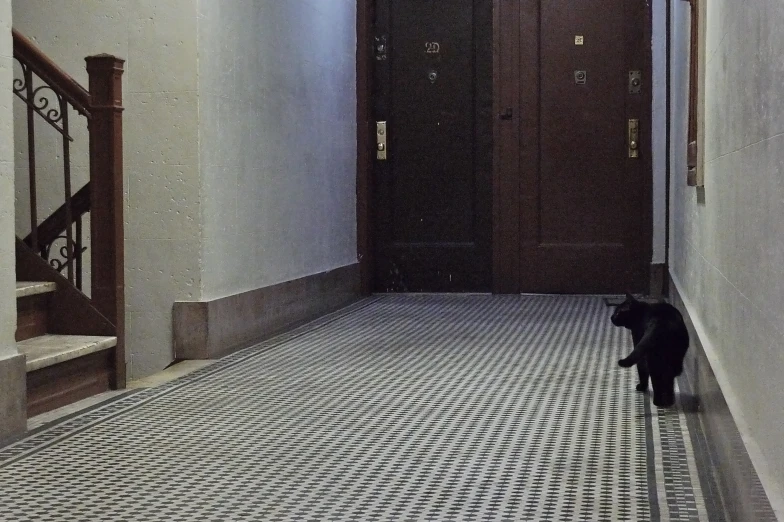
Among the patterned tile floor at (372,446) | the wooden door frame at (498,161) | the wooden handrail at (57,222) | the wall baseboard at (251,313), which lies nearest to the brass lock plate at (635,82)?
the wooden door frame at (498,161)

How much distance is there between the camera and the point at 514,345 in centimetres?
507

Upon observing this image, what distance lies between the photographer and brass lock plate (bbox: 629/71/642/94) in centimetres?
696

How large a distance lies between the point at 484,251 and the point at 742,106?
4865 mm

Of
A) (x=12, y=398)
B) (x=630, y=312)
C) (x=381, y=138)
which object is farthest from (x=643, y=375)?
(x=381, y=138)

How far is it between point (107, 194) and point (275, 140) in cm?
163

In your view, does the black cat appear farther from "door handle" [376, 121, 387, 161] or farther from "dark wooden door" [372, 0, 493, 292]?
"door handle" [376, 121, 387, 161]

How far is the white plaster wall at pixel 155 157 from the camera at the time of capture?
15.2ft

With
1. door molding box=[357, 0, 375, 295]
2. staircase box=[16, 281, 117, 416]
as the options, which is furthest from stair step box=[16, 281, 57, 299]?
door molding box=[357, 0, 375, 295]

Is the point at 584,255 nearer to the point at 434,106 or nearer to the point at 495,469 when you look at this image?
the point at 434,106

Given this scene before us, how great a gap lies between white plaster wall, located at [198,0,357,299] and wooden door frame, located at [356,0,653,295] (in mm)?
83

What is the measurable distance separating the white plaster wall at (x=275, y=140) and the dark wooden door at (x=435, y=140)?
0.28 metres

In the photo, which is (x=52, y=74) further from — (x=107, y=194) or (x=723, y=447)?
(x=723, y=447)

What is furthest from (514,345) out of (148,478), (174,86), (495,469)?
(148,478)

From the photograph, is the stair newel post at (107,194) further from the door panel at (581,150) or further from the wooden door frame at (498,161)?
the door panel at (581,150)
